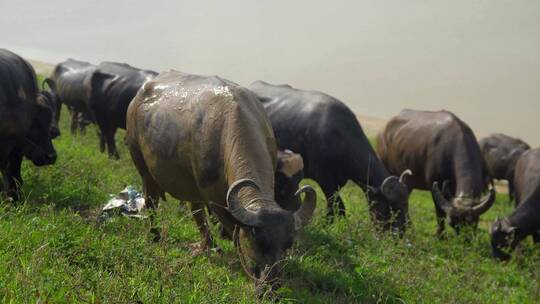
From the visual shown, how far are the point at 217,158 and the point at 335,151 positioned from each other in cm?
377

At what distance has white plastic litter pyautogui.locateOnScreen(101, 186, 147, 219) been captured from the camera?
21.5 feet

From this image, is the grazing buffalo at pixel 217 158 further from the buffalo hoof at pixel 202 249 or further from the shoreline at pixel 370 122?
the shoreline at pixel 370 122

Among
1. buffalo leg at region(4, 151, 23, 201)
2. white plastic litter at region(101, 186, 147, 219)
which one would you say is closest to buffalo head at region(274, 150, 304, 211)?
white plastic litter at region(101, 186, 147, 219)

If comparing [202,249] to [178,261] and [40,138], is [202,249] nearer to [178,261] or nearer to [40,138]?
[178,261]

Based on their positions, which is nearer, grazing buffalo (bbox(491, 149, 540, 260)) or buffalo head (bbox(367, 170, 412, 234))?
buffalo head (bbox(367, 170, 412, 234))

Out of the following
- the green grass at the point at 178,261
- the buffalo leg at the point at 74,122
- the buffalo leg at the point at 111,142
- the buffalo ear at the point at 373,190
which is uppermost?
the green grass at the point at 178,261

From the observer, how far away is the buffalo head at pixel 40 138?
7.59 m

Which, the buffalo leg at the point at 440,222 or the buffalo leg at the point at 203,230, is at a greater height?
the buffalo leg at the point at 203,230

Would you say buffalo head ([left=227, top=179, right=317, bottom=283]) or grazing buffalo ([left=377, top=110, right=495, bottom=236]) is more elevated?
buffalo head ([left=227, top=179, right=317, bottom=283])

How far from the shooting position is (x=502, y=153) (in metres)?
18.2

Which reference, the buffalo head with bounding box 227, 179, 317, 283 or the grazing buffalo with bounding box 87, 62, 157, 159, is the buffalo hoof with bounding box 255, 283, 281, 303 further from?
the grazing buffalo with bounding box 87, 62, 157, 159

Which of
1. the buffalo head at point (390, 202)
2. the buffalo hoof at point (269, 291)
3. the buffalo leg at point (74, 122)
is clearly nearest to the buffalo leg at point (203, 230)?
the buffalo hoof at point (269, 291)

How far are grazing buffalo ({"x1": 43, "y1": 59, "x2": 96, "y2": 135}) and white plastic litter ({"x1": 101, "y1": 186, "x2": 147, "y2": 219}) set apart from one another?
838 cm

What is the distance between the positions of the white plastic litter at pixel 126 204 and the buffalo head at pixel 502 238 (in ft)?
16.0
